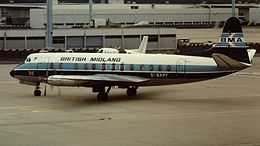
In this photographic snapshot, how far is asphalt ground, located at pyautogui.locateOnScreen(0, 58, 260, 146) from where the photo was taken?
22.0 meters

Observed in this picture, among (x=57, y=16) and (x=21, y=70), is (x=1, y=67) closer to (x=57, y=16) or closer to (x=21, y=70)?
(x=21, y=70)

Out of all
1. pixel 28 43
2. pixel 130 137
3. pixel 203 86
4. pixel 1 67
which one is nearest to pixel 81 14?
pixel 28 43

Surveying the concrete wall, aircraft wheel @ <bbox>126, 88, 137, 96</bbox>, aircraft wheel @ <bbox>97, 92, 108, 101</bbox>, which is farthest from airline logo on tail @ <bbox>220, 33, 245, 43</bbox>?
the concrete wall

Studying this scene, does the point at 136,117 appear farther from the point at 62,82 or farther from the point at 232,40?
the point at 232,40

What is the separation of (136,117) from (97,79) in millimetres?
7312

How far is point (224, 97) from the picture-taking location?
37062 mm

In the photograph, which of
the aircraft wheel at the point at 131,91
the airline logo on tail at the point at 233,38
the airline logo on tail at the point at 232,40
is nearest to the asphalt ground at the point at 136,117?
the aircraft wheel at the point at 131,91

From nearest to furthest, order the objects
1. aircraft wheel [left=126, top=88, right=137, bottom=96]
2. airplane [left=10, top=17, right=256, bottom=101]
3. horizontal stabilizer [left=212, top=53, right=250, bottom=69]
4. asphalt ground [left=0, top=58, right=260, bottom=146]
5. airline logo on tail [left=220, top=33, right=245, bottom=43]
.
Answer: asphalt ground [left=0, top=58, right=260, bottom=146], horizontal stabilizer [left=212, top=53, right=250, bottom=69], airplane [left=10, top=17, right=256, bottom=101], airline logo on tail [left=220, top=33, right=245, bottom=43], aircraft wheel [left=126, top=88, right=137, bottom=96]

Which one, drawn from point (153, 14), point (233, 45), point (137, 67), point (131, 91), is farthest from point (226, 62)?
point (153, 14)

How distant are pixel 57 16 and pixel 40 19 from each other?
23.9ft

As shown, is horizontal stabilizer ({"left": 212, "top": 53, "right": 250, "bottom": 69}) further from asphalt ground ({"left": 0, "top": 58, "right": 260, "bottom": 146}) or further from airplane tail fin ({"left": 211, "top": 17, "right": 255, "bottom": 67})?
asphalt ground ({"left": 0, "top": 58, "right": 260, "bottom": 146})

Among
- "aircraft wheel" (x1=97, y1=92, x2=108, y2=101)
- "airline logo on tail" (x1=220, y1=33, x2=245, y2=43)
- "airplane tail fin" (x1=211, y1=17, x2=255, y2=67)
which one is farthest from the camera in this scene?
"airline logo on tail" (x1=220, y1=33, x2=245, y2=43)

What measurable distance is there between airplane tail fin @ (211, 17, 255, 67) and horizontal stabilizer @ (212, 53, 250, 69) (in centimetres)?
25

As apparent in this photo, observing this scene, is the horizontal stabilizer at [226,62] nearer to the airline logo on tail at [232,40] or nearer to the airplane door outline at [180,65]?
the airline logo on tail at [232,40]
